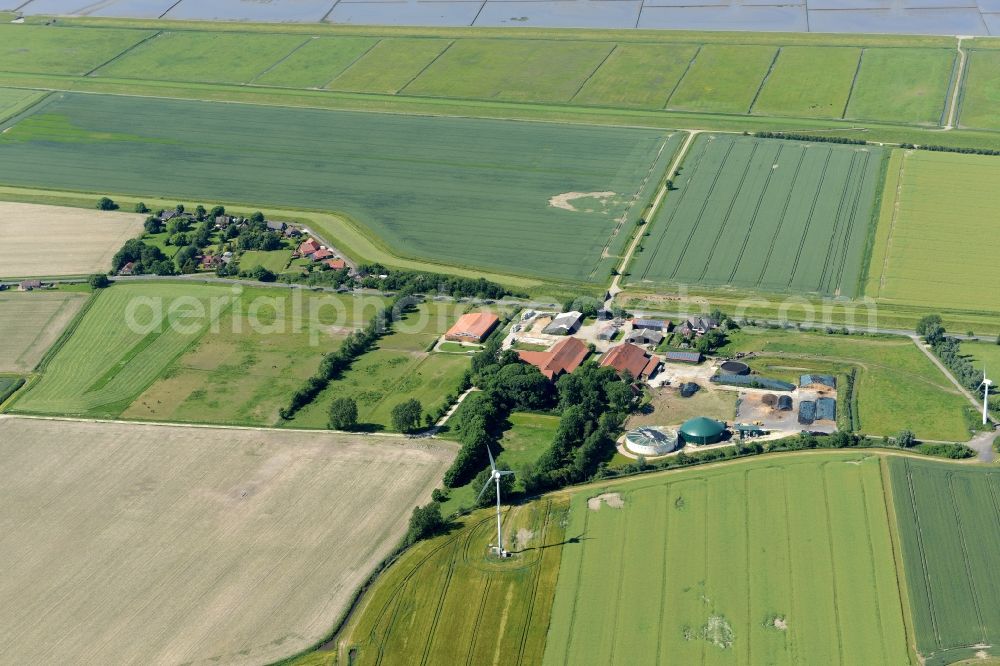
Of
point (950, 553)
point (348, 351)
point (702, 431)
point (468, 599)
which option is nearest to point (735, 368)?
point (702, 431)

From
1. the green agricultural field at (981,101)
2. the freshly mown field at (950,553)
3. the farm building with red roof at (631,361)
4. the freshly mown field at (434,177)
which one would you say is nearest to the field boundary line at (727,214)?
the freshly mown field at (434,177)

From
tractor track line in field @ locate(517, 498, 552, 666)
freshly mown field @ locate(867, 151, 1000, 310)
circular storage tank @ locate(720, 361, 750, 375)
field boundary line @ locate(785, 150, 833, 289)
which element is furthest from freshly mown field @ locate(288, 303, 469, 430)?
freshly mown field @ locate(867, 151, 1000, 310)

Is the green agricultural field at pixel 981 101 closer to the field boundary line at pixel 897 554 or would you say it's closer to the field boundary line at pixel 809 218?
the field boundary line at pixel 809 218

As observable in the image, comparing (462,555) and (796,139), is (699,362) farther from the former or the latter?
(796,139)

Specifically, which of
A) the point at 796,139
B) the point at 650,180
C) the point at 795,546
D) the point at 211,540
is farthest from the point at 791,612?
the point at 796,139

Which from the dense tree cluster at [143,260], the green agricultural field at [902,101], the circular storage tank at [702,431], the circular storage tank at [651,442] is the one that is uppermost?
the green agricultural field at [902,101]

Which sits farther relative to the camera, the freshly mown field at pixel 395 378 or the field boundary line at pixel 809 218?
the field boundary line at pixel 809 218
